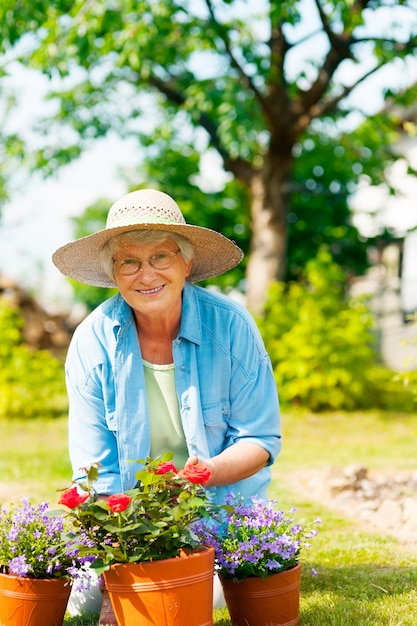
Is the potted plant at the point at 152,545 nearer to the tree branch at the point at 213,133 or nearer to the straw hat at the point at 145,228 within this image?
the straw hat at the point at 145,228

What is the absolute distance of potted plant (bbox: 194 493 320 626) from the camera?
250 cm

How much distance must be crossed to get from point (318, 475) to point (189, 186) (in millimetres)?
9092

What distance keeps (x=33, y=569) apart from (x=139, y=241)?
1.08 meters

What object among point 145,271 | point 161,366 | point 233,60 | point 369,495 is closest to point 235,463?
point 161,366

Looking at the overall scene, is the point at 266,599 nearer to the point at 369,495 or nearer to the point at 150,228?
the point at 150,228

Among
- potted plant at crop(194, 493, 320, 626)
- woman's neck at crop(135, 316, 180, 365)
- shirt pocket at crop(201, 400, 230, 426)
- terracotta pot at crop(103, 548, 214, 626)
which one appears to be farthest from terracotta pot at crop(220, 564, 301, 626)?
woman's neck at crop(135, 316, 180, 365)

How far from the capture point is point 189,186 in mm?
14336

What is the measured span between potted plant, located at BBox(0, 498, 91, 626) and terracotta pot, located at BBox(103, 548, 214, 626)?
0.72ft

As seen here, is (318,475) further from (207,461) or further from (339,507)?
(207,461)

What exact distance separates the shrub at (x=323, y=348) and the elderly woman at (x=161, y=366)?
22.6ft

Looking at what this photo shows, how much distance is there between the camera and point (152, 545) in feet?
7.60

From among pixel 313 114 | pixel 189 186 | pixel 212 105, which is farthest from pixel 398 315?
pixel 212 105

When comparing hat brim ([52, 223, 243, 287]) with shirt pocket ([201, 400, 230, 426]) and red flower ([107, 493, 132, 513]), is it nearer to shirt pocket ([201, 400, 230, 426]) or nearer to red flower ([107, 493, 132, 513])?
shirt pocket ([201, 400, 230, 426])

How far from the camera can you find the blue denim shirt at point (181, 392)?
110 inches
